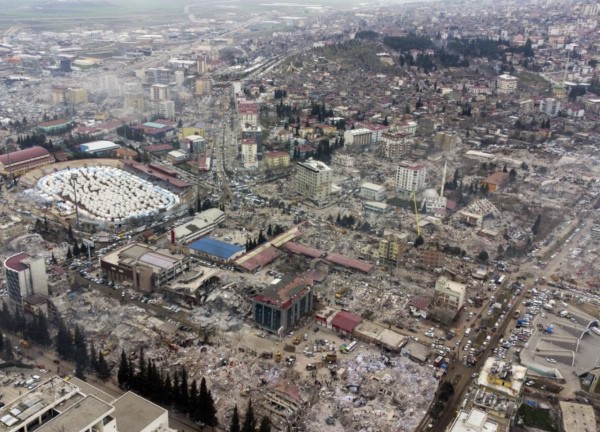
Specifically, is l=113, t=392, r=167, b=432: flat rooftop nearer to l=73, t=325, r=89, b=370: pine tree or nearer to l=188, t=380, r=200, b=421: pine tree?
l=188, t=380, r=200, b=421: pine tree

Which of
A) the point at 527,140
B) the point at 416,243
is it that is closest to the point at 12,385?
the point at 416,243

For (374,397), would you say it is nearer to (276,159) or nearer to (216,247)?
(216,247)

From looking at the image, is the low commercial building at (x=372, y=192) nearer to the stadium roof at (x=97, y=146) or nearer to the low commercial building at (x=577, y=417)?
the low commercial building at (x=577, y=417)

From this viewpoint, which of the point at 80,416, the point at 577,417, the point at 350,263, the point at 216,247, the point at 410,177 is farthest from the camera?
the point at 410,177

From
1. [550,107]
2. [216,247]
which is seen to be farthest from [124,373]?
[550,107]

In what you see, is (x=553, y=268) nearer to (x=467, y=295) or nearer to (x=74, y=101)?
(x=467, y=295)

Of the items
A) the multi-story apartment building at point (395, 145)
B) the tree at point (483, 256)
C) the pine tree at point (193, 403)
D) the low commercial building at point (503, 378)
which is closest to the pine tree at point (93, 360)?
the pine tree at point (193, 403)
